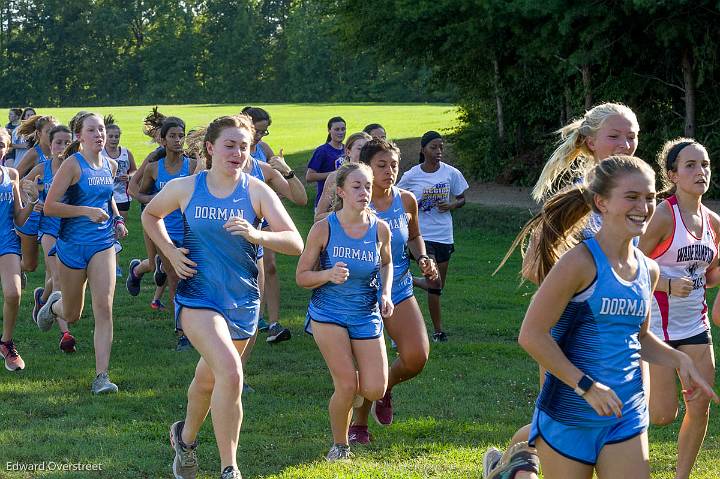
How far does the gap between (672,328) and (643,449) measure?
6.66 ft

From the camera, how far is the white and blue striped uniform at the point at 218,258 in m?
6.27

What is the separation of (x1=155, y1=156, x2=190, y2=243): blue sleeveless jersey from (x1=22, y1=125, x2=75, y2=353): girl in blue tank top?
0.95m

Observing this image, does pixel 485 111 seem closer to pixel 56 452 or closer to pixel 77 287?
pixel 77 287

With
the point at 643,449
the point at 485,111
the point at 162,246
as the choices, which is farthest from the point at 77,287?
the point at 485,111

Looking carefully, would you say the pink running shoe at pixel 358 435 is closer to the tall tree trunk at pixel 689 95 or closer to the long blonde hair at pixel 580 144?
the long blonde hair at pixel 580 144

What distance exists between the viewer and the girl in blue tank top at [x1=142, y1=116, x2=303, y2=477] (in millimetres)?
6074

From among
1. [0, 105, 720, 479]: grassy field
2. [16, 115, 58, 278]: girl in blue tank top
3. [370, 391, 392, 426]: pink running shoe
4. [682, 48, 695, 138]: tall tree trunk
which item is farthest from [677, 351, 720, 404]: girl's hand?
[682, 48, 695, 138]: tall tree trunk

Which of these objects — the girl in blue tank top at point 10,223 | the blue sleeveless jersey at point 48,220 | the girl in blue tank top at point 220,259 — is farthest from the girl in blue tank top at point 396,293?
the blue sleeveless jersey at point 48,220

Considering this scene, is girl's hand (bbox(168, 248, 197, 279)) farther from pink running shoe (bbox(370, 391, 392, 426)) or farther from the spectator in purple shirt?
the spectator in purple shirt

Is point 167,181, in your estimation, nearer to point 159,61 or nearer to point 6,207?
point 6,207

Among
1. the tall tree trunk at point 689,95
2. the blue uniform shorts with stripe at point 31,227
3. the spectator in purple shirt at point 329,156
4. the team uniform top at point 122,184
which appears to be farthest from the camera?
the tall tree trunk at point 689,95

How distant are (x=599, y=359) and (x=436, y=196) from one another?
6848 mm

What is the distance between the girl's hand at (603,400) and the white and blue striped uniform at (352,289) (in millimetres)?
2755

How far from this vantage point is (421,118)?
49094mm
